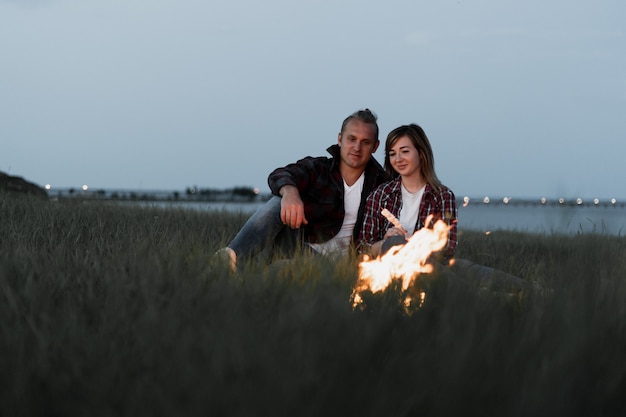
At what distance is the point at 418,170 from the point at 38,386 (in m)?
3.47

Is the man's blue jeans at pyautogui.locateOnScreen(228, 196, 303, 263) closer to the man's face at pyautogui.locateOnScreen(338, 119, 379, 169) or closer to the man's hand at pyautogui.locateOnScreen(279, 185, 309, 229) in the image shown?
the man's hand at pyautogui.locateOnScreen(279, 185, 309, 229)

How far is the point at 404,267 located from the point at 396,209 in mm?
1530

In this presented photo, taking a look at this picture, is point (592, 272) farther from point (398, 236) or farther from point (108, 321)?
point (398, 236)

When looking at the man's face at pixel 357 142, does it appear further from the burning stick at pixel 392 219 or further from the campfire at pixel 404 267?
the campfire at pixel 404 267

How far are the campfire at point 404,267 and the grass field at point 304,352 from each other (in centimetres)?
19

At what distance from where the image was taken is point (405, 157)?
14.8ft

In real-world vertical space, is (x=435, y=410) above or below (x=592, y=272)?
below

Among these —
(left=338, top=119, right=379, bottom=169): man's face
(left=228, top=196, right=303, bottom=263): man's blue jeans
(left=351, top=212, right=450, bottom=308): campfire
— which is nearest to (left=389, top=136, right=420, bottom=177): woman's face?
(left=338, top=119, right=379, bottom=169): man's face

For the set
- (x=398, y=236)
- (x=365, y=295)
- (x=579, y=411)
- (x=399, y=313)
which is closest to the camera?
(x=579, y=411)

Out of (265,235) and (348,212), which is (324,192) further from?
(265,235)

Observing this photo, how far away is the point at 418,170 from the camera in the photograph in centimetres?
467

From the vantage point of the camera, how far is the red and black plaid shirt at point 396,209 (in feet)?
14.8

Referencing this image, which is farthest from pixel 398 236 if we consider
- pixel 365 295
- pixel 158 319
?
pixel 158 319

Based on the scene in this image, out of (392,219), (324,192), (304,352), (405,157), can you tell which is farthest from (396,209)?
(304,352)
